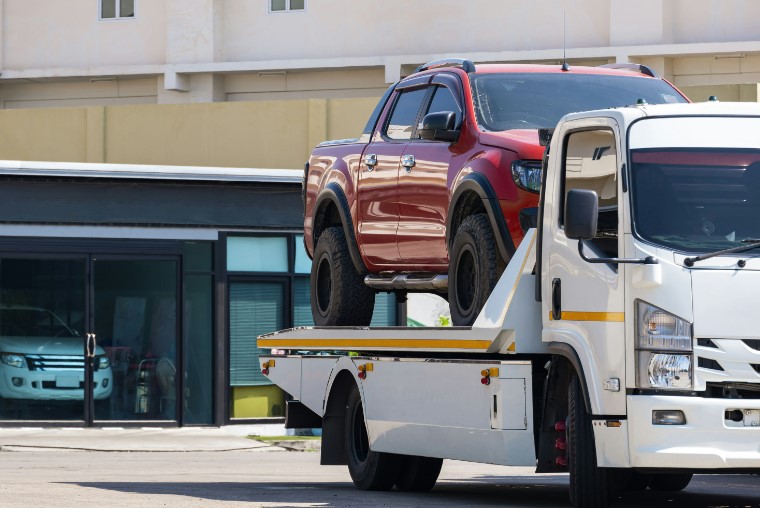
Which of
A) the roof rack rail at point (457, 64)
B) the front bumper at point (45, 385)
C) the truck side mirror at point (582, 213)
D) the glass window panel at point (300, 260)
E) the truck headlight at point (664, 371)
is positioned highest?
the roof rack rail at point (457, 64)

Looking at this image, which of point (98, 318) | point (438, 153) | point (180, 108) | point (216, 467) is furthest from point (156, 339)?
point (438, 153)

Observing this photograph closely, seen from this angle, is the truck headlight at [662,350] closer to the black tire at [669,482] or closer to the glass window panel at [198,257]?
the black tire at [669,482]

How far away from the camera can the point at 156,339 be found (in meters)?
24.6

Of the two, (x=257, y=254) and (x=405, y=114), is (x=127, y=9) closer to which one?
(x=257, y=254)

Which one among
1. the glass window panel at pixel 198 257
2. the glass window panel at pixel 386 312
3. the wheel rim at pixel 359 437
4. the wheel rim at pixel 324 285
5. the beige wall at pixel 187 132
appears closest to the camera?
the wheel rim at pixel 359 437

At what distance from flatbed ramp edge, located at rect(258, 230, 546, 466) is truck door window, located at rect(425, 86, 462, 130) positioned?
1.66 meters

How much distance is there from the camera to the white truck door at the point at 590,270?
9.30 meters

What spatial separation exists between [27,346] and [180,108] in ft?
19.5

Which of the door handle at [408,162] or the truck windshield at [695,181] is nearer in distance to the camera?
the truck windshield at [695,181]

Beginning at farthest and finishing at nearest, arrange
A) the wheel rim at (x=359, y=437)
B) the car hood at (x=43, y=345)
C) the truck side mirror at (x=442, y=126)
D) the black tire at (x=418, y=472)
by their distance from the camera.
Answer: the car hood at (x=43, y=345), the wheel rim at (x=359, y=437), the black tire at (x=418, y=472), the truck side mirror at (x=442, y=126)

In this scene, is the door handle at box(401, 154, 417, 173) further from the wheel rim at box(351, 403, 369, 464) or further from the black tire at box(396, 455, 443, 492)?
the black tire at box(396, 455, 443, 492)

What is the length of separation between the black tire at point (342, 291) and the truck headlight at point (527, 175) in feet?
8.84

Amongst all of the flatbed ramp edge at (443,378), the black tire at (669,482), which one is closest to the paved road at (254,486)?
the black tire at (669,482)

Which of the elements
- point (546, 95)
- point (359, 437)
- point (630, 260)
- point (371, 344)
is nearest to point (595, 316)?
point (630, 260)
